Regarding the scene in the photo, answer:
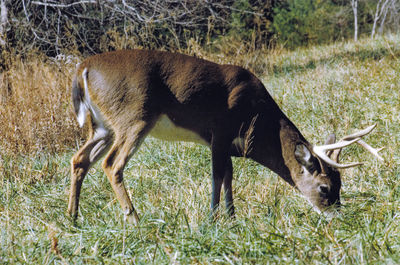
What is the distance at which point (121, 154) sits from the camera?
381 centimetres

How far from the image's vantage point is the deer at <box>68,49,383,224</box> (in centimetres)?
386

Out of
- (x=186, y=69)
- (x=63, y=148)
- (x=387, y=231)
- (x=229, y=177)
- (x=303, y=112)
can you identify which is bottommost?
(x=63, y=148)

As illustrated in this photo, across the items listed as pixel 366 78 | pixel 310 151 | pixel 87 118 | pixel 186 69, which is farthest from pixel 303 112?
pixel 87 118

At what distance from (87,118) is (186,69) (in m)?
0.94

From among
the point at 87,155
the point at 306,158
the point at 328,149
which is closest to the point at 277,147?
the point at 306,158

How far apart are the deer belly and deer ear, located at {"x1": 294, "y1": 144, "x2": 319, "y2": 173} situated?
2.71ft

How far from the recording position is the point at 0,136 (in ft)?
18.5

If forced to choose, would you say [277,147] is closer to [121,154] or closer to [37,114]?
[121,154]

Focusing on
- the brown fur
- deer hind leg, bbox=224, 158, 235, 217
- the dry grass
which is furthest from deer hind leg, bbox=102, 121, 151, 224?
the dry grass

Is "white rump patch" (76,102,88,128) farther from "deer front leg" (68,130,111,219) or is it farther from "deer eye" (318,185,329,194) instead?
"deer eye" (318,185,329,194)

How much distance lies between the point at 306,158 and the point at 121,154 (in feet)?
5.22

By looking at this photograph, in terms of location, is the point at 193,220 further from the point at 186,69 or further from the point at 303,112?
the point at 303,112

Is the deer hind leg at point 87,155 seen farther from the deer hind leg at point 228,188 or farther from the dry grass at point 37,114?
the dry grass at point 37,114

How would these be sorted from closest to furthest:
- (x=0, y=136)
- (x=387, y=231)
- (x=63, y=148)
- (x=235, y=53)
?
(x=387, y=231), (x=0, y=136), (x=63, y=148), (x=235, y=53)
